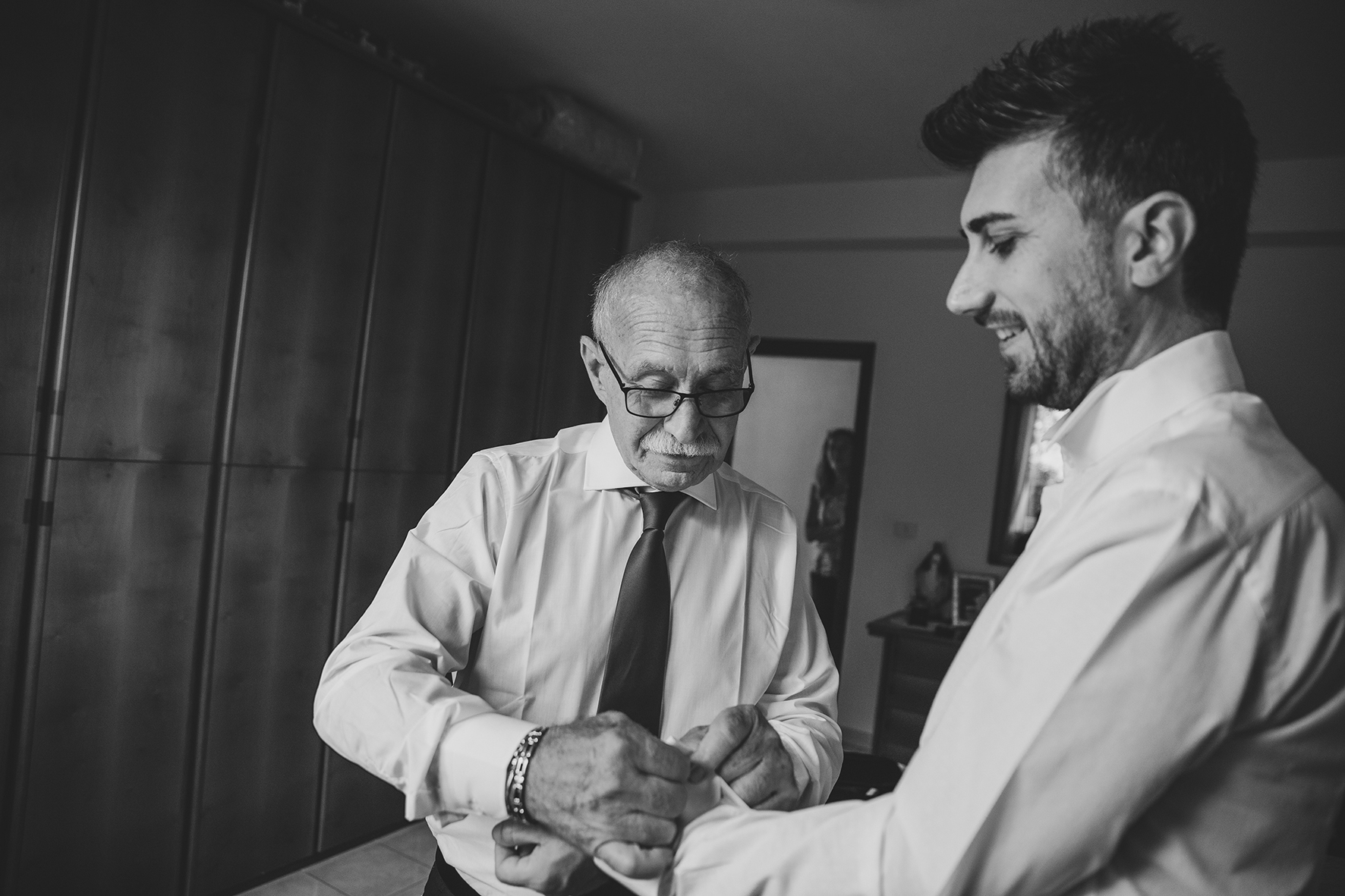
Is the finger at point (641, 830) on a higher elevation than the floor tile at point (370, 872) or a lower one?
higher

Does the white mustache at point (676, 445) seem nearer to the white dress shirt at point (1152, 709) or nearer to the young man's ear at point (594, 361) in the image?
the young man's ear at point (594, 361)

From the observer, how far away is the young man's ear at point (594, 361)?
1.45m

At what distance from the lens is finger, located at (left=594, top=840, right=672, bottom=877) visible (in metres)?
0.90

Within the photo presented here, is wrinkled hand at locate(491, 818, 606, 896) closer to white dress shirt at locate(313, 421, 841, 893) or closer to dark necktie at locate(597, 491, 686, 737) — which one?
white dress shirt at locate(313, 421, 841, 893)

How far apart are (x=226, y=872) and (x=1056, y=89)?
3.30 m

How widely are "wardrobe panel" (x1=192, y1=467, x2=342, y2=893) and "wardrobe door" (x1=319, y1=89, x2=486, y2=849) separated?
0.39 feet

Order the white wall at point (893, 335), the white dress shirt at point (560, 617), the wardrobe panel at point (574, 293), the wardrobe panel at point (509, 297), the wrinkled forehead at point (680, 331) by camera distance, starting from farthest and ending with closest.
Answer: the white wall at point (893, 335) < the wardrobe panel at point (574, 293) < the wardrobe panel at point (509, 297) < the wrinkled forehead at point (680, 331) < the white dress shirt at point (560, 617)

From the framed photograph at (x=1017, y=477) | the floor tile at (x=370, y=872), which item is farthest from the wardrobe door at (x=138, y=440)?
the framed photograph at (x=1017, y=477)

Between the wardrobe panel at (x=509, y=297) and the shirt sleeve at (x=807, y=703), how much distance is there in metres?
2.39

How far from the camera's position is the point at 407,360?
3330mm

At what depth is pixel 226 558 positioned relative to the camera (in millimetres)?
2773

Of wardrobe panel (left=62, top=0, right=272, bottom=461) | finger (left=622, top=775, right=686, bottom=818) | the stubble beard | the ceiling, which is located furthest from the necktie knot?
the ceiling

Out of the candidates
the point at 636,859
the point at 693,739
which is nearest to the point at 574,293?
the point at 693,739

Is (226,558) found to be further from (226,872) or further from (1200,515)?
(1200,515)
